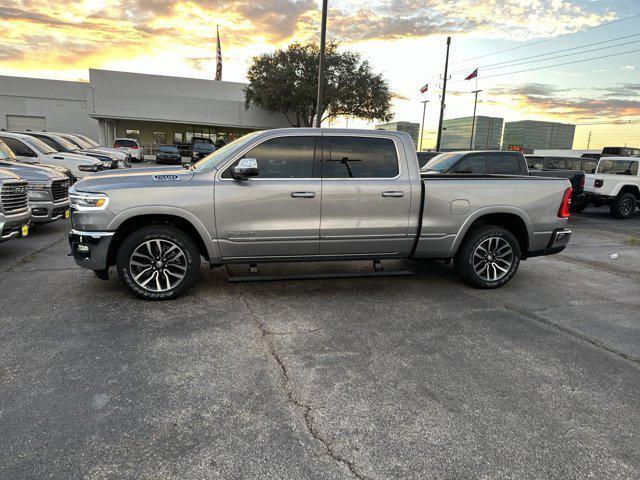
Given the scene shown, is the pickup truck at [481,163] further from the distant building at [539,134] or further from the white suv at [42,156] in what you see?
the distant building at [539,134]

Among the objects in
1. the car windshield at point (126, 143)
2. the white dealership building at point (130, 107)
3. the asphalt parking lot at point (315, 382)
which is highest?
the white dealership building at point (130, 107)

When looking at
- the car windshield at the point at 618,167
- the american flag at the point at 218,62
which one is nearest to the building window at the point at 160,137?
the american flag at the point at 218,62

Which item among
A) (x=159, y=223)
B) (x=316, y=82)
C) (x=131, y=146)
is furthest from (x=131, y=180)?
(x=316, y=82)

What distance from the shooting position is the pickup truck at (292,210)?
475 cm

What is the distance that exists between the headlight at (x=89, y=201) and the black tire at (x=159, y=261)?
0.45 m

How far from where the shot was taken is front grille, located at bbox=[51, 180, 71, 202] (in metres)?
8.71

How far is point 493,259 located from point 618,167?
38.2 feet

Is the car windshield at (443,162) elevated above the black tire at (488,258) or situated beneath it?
elevated above

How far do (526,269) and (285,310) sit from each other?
4.46 meters

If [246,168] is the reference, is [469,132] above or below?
above

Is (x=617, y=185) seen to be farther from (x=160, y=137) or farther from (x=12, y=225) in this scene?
(x=160, y=137)

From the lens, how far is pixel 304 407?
2.97 meters

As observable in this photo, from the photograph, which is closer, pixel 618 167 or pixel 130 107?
pixel 618 167

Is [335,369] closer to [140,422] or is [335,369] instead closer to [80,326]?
[140,422]
